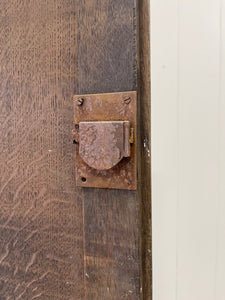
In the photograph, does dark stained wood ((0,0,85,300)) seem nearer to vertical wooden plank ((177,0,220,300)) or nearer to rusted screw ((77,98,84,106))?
rusted screw ((77,98,84,106))

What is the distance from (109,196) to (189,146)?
11.9 inches

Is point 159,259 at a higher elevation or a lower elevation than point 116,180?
lower

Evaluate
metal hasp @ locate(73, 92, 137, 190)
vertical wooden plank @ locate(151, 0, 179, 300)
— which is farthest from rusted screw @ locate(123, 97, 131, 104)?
vertical wooden plank @ locate(151, 0, 179, 300)

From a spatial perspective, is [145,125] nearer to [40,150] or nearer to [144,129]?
[144,129]

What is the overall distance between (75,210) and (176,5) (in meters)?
0.48

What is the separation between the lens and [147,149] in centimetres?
27

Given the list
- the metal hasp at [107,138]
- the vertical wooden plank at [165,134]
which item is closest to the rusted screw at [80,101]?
the metal hasp at [107,138]

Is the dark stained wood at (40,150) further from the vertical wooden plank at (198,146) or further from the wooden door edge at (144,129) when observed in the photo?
the vertical wooden plank at (198,146)

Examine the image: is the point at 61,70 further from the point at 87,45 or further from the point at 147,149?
the point at 147,149

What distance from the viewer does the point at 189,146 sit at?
52 centimetres

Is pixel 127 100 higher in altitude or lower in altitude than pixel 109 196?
higher

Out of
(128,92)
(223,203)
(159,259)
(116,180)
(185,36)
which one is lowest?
(159,259)

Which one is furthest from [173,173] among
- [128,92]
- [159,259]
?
[128,92]

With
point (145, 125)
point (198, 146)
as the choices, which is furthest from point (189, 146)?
point (145, 125)
